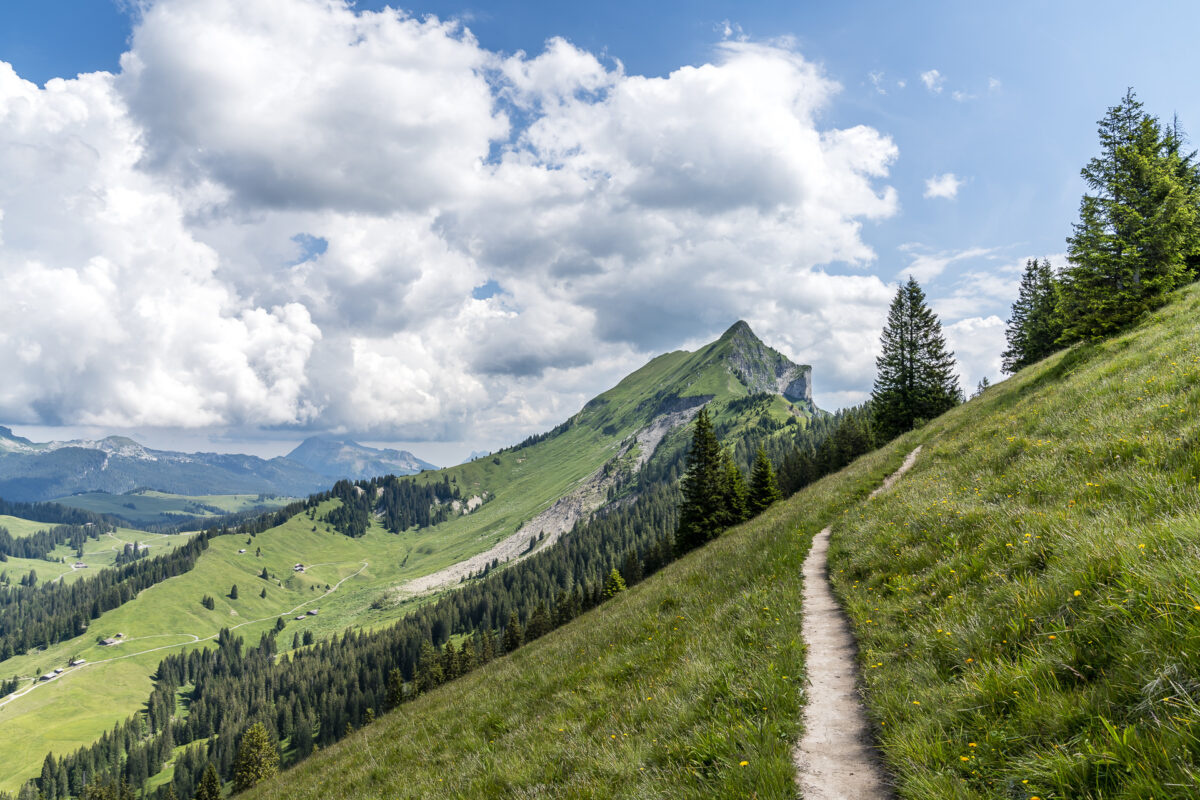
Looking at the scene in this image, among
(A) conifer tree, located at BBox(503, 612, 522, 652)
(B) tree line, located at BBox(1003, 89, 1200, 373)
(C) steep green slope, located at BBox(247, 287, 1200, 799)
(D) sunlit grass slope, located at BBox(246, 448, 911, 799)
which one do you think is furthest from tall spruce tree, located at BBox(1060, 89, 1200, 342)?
(A) conifer tree, located at BBox(503, 612, 522, 652)

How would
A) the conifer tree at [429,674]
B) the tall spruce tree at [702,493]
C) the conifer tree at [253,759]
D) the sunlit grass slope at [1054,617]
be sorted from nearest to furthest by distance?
1. the sunlit grass slope at [1054,617]
2. the tall spruce tree at [702,493]
3. the conifer tree at [253,759]
4. the conifer tree at [429,674]

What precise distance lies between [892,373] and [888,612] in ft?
169

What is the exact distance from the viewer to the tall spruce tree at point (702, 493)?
162 feet

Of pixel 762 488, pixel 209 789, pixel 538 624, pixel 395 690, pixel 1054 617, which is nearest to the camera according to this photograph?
pixel 1054 617

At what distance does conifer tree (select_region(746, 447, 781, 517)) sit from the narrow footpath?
4658 cm

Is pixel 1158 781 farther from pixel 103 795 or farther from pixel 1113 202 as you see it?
pixel 103 795

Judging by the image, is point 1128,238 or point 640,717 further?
point 1128,238

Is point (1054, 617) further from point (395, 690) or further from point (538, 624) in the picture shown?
point (395, 690)

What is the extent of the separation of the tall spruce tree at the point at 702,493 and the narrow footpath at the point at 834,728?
132ft

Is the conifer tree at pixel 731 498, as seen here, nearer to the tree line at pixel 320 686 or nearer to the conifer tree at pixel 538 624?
the conifer tree at pixel 538 624

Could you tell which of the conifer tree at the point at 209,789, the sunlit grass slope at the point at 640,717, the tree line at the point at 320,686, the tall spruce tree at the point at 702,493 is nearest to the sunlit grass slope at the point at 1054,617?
the sunlit grass slope at the point at 640,717

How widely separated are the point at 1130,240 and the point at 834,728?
3526cm

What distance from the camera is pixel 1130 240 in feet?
87.0

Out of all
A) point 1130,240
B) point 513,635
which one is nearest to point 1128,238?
point 1130,240
